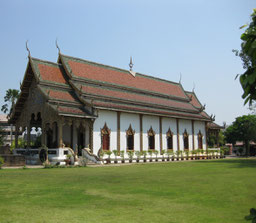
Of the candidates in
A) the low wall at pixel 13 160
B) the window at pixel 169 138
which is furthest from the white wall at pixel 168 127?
the low wall at pixel 13 160

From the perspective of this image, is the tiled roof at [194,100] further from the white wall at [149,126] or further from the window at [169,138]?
the white wall at [149,126]

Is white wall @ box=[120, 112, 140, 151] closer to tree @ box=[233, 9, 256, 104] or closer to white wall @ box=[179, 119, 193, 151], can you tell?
white wall @ box=[179, 119, 193, 151]

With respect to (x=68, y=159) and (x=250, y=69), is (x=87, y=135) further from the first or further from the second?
(x=250, y=69)

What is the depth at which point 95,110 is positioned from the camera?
2428 cm

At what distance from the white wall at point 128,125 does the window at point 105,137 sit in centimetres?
145

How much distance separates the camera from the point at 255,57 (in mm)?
2420

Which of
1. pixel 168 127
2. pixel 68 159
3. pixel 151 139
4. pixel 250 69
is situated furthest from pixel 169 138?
pixel 250 69

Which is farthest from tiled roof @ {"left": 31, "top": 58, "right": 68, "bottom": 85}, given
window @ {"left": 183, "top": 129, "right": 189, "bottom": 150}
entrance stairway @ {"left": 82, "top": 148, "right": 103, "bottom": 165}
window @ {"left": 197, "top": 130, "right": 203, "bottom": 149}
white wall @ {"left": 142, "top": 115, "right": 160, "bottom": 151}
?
window @ {"left": 197, "top": 130, "right": 203, "bottom": 149}

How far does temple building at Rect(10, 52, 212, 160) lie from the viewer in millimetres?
23656

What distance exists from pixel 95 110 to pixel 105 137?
230cm

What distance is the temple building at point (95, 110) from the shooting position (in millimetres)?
23656

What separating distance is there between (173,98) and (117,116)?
1080 cm

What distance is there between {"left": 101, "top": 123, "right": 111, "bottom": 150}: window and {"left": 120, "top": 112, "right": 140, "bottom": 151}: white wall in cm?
145

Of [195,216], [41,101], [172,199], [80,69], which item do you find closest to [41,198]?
[172,199]
